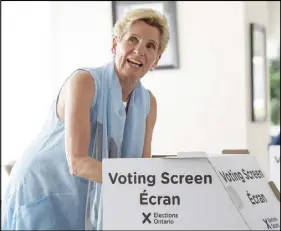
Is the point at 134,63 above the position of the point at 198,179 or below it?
above

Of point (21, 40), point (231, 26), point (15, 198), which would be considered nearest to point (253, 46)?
point (231, 26)

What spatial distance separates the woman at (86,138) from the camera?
4.02 feet

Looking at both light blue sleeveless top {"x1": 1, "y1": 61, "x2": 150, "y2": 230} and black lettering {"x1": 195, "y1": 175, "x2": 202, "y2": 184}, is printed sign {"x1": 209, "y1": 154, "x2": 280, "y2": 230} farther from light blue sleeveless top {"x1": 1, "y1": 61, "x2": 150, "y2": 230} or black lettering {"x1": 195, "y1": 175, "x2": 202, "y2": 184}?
light blue sleeveless top {"x1": 1, "y1": 61, "x2": 150, "y2": 230}

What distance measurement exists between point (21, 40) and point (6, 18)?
186 mm

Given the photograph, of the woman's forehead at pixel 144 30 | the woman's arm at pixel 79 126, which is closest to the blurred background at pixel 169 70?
the woman's forehead at pixel 144 30

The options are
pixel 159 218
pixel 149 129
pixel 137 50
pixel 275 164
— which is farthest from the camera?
pixel 275 164

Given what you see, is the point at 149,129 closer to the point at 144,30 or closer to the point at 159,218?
the point at 144,30

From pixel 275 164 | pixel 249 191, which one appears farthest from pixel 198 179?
pixel 275 164

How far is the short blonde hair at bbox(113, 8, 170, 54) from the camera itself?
1.39m

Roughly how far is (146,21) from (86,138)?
341mm

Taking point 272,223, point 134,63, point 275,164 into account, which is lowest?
point 275,164

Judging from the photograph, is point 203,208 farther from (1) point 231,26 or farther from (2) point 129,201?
(1) point 231,26

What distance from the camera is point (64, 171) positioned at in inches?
51.8

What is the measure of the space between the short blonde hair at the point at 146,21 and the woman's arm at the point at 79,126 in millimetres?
179
